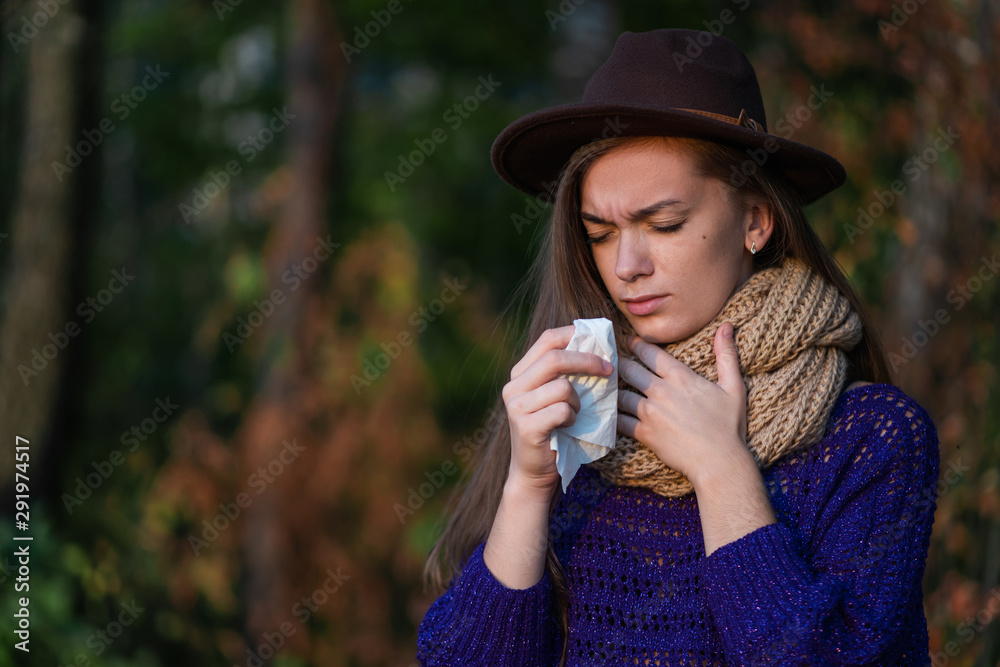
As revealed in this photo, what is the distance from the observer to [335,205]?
7.42 m

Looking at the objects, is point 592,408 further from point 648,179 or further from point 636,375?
point 648,179

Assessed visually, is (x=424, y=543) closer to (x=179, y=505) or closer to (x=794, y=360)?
(x=179, y=505)

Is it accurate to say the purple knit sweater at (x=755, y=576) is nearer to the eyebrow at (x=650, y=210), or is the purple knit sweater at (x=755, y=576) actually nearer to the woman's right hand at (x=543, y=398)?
the woman's right hand at (x=543, y=398)

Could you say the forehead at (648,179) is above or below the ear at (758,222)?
below

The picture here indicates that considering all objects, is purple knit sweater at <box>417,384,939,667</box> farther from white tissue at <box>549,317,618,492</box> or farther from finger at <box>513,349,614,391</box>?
finger at <box>513,349,614,391</box>

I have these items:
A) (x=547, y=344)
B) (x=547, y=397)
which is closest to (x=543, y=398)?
(x=547, y=397)

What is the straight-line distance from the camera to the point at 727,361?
1942 mm

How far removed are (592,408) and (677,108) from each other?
2.17 ft

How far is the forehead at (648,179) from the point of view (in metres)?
1.95

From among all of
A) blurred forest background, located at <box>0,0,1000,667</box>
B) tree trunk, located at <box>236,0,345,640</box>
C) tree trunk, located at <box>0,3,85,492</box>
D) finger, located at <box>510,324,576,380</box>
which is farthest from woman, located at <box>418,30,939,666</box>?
tree trunk, located at <box>236,0,345,640</box>

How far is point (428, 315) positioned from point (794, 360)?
6117 millimetres

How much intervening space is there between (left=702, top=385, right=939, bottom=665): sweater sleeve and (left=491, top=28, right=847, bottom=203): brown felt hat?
1.85 ft

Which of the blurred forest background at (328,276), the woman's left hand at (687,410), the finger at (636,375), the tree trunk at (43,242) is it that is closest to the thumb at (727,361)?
the woman's left hand at (687,410)

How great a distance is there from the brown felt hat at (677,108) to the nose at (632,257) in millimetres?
229
